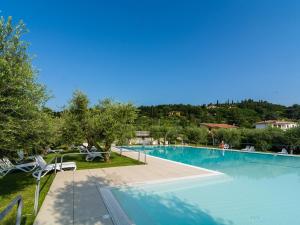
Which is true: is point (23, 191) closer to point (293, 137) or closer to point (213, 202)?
point (213, 202)

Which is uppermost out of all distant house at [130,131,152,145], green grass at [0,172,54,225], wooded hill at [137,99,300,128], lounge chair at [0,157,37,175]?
wooded hill at [137,99,300,128]

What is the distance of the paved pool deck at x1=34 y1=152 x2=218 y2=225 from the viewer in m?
5.00

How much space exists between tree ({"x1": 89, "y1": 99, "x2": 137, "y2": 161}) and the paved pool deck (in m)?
2.09

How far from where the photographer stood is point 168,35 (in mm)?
26406

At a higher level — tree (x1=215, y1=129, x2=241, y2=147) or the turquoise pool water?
tree (x1=215, y1=129, x2=241, y2=147)

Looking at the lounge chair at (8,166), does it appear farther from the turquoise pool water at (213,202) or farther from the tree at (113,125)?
the turquoise pool water at (213,202)

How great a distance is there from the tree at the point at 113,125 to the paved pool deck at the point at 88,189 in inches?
82.2

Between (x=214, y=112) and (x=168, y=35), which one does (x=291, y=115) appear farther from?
(x=168, y=35)

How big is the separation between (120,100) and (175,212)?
9.15 m

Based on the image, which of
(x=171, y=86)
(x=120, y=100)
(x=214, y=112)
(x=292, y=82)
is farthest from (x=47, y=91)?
(x=214, y=112)

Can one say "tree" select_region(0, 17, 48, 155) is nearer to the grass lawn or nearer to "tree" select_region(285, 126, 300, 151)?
the grass lawn

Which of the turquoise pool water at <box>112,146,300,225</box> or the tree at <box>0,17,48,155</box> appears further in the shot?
the turquoise pool water at <box>112,146,300,225</box>

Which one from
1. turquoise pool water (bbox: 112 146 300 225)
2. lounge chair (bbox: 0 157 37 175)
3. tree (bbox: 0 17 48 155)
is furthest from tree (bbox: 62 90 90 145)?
tree (bbox: 0 17 48 155)

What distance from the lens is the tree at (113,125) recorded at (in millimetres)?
12578
